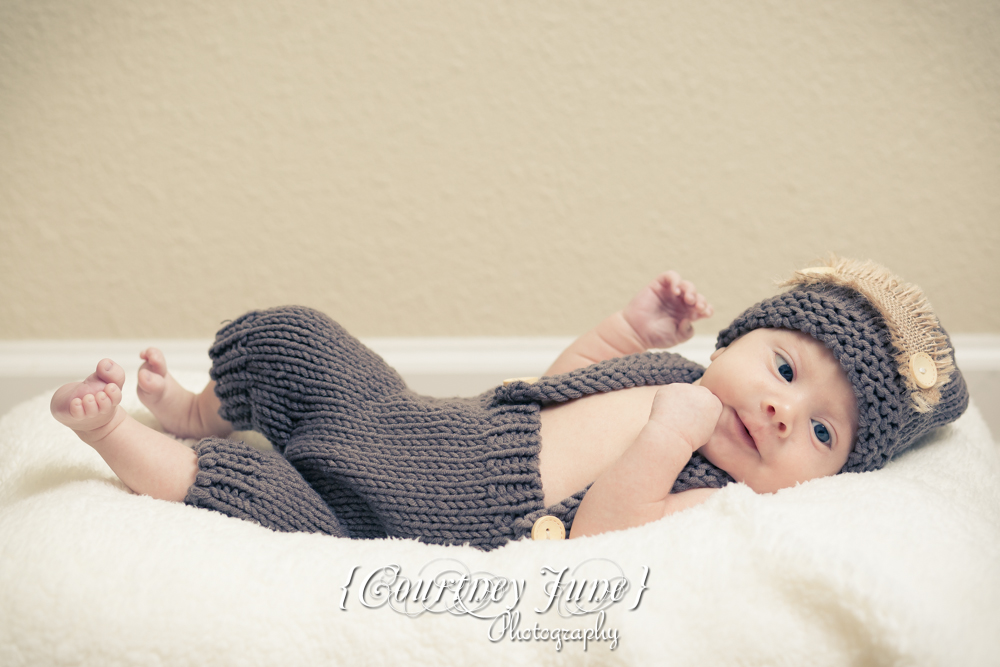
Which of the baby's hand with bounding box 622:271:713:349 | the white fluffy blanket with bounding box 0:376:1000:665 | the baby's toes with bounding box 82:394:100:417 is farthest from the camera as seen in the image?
the baby's hand with bounding box 622:271:713:349

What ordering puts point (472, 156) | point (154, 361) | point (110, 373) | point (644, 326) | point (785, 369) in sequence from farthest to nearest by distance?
point (472, 156), point (644, 326), point (154, 361), point (785, 369), point (110, 373)

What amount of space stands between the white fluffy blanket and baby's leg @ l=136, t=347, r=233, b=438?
26 cm

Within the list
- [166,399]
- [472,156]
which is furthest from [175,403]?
[472,156]

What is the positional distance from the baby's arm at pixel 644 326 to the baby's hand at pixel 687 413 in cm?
24

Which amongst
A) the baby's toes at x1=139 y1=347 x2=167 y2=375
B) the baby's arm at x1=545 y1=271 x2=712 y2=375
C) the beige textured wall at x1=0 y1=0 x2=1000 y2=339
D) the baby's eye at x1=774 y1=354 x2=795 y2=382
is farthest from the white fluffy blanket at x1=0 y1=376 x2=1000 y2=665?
the beige textured wall at x1=0 y1=0 x2=1000 y2=339

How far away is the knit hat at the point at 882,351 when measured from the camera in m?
0.72

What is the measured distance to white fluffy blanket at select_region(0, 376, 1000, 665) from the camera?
517 millimetres

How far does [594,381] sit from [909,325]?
1.21ft

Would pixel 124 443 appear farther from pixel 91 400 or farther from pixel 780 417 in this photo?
pixel 780 417

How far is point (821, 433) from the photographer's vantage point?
76 cm

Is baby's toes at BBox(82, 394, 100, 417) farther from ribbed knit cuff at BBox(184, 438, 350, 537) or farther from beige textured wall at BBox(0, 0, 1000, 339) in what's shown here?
beige textured wall at BBox(0, 0, 1000, 339)

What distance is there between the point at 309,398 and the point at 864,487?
66cm

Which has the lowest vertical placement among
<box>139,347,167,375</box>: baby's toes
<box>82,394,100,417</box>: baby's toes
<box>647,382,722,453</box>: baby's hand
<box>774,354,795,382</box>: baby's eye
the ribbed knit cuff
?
the ribbed knit cuff

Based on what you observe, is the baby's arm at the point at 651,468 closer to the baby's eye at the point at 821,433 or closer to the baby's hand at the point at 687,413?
the baby's hand at the point at 687,413
